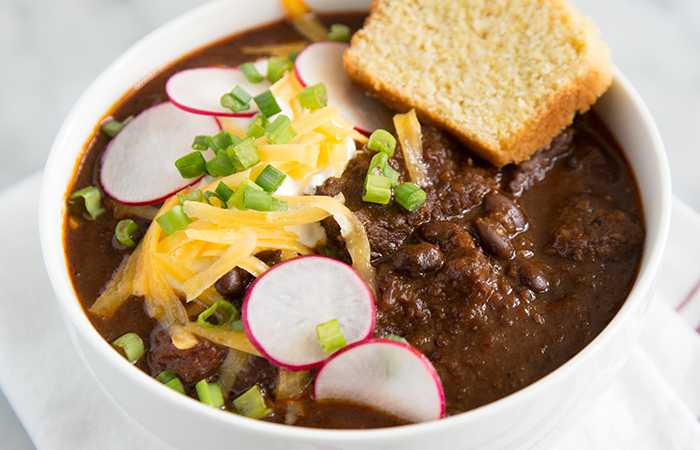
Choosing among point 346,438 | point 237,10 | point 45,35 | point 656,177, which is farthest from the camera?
point 45,35

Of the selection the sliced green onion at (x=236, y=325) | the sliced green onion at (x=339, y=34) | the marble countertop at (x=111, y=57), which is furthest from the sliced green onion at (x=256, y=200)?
the marble countertop at (x=111, y=57)

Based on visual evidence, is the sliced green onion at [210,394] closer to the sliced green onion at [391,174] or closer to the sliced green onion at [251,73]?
the sliced green onion at [391,174]

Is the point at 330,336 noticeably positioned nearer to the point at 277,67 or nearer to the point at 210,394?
the point at 210,394

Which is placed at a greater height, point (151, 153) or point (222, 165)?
point (222, 165)

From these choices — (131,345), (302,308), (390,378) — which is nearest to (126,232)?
(131,345)

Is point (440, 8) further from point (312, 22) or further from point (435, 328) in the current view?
point (435, 328)

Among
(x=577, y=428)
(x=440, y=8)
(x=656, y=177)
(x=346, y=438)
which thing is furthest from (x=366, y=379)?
(x=440, y=8)

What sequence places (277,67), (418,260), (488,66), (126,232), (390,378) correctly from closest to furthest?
(390,378) < (418,260) < (126,232) < (488,66) < (277,67)

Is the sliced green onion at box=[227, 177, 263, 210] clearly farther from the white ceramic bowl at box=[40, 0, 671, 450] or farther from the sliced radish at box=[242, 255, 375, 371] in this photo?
the white ceramic bowl at box=[40, 0, 671, 450]
